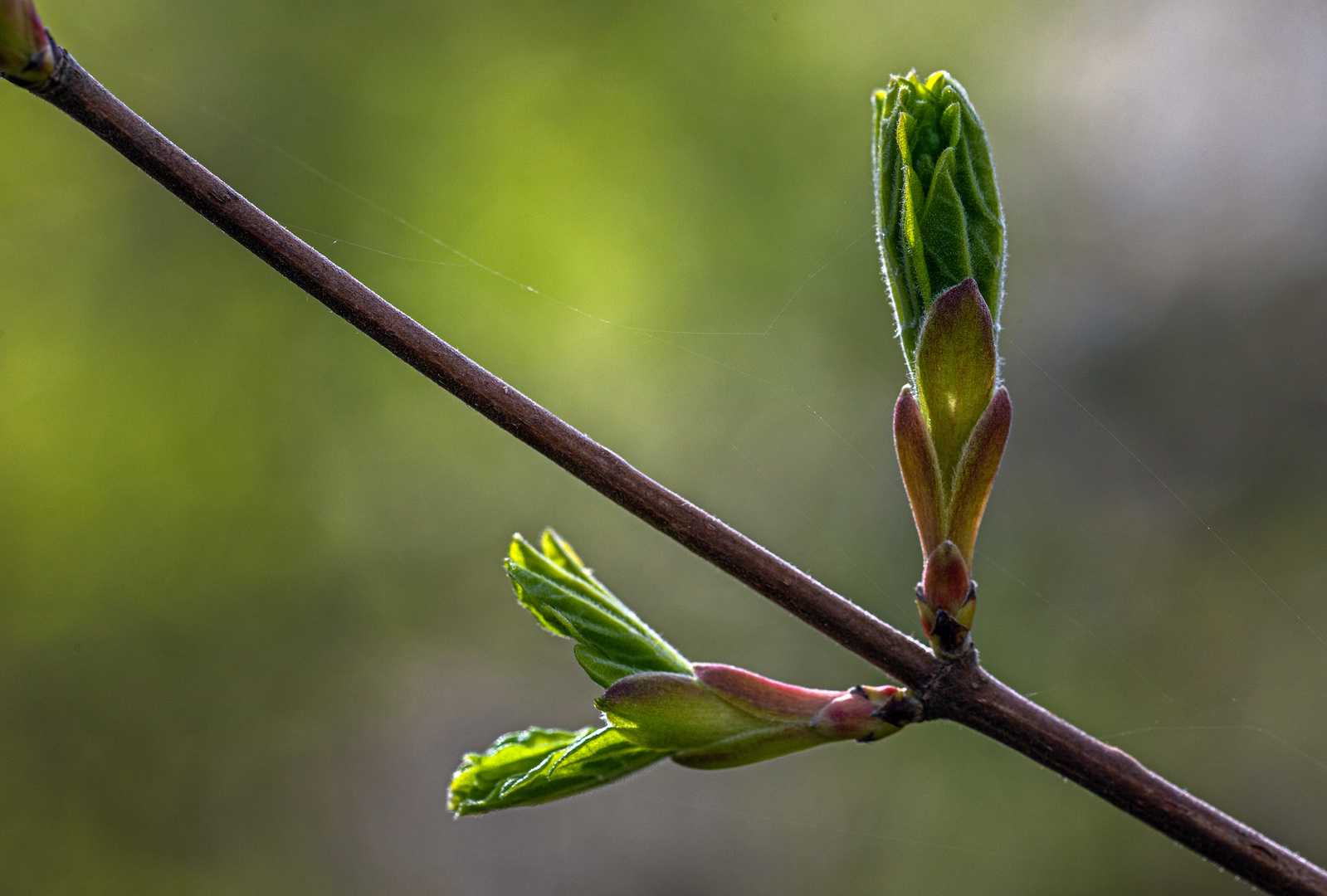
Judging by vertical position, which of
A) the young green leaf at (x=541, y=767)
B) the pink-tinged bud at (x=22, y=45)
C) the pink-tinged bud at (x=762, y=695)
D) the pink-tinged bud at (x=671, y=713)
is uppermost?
the pink-tinged bud at (x=22, y=45)

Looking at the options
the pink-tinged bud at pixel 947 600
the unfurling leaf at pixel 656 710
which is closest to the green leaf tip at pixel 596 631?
the unfurling leaf at pixel 656 710

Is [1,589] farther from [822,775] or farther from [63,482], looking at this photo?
[822,775]

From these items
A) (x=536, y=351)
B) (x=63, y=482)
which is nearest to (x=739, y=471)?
(x=536, y=351)

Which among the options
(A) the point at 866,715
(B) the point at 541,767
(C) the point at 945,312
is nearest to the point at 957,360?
(C) the point at 945,312

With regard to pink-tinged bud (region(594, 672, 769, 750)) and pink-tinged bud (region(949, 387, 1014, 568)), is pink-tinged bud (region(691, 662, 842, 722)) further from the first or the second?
pink-tinged bud (region(949, 387, 1014, 568))

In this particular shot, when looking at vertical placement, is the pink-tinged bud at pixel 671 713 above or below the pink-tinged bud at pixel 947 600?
below

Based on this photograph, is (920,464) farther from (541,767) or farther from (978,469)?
(541,767)

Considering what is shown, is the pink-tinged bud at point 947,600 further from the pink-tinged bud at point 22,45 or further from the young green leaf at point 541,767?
the pink-tinged bud at point 22,45
